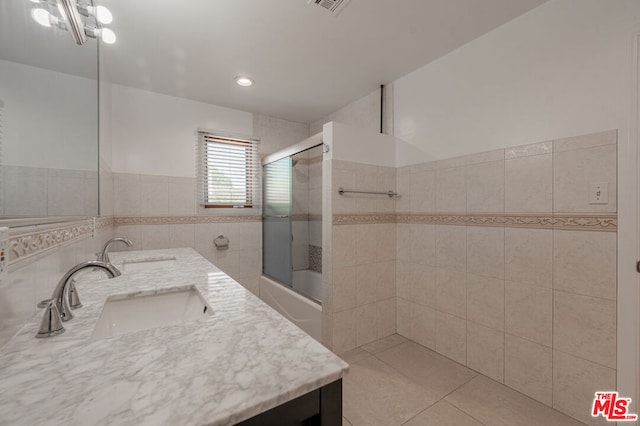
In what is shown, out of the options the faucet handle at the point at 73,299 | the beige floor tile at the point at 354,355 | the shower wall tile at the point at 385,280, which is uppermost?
the faucet handle at the point at 73,299

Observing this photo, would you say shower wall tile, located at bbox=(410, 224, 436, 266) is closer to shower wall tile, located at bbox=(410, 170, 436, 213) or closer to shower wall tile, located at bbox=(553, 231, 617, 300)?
shower wall tile, located at bbox=(410, 170, 436, 213)

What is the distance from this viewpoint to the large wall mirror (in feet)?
1.98

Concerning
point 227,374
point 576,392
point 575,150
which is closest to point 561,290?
point 576,392

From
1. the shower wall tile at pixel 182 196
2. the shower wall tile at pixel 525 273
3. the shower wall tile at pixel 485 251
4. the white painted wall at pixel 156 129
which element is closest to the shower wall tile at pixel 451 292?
the shower wall tile at pixel 525 273

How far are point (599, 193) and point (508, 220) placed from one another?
0.43 m

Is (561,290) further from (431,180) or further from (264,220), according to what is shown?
(264,220)

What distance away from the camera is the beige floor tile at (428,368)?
1692 millimetres

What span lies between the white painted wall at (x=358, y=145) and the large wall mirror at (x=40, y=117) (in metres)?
1.46

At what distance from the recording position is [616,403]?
1.27 meters

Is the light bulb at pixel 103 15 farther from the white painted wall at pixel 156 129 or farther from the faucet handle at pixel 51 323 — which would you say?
the faucet handle at pixel 51 323

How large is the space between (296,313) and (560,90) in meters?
2.45

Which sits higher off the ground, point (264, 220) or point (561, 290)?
point (264, 220)

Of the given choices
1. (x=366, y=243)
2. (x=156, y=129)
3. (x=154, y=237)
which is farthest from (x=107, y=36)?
(x=366, y=243)

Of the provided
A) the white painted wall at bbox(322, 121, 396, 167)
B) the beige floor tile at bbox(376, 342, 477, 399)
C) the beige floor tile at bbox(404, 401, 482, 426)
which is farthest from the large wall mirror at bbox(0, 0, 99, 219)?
the beige floor tile at bbox(376, 342, 477, 399)
